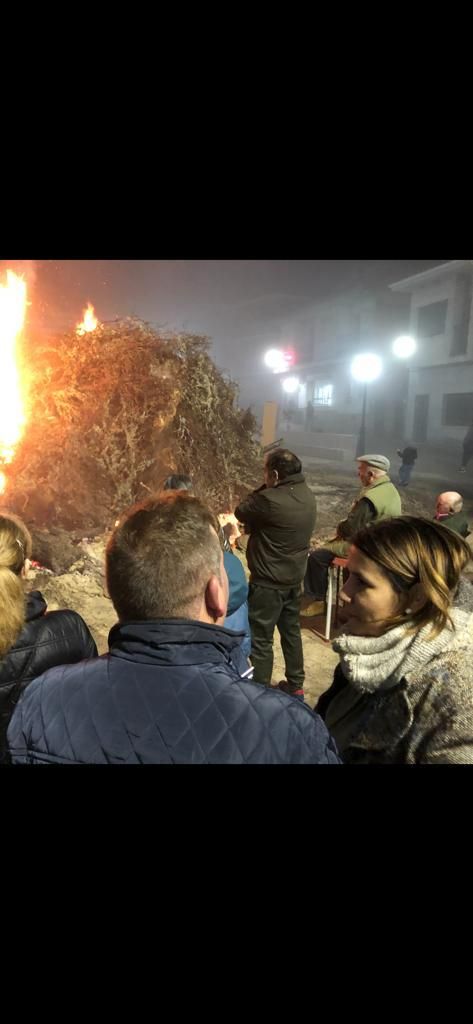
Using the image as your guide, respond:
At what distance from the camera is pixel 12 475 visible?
913 cm

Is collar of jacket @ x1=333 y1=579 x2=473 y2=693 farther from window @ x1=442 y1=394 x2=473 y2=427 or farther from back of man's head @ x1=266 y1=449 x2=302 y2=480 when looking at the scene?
window @ x1=442 y1=394 x2=473 y2=427

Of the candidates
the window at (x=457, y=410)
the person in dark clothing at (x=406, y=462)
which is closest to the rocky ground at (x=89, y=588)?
the person in dark clothing at (x=406, y=462)

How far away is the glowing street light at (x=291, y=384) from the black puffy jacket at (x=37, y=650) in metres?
43.2

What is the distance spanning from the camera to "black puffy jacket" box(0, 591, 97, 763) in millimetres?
2055

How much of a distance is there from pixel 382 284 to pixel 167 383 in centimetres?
2917

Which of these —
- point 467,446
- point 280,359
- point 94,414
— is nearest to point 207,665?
point 94,414

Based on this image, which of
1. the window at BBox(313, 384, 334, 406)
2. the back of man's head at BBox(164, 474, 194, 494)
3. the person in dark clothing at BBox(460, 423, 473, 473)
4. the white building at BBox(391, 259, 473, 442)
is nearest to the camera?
Result: the back of man's head at BBox(164, 474, 194, 494)

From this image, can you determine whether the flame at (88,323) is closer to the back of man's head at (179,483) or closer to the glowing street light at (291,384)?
the back of man's head at (179,483)

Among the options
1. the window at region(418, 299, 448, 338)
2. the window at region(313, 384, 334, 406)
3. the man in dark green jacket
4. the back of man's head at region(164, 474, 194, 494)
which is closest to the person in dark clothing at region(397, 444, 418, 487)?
the man in dark green jacket

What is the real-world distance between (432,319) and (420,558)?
102ft

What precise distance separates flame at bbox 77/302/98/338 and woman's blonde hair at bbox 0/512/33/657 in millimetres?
8344

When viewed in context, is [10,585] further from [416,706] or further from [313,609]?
[313,609]

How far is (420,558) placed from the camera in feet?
6.30

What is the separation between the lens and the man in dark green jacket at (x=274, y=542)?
4.60 metres
